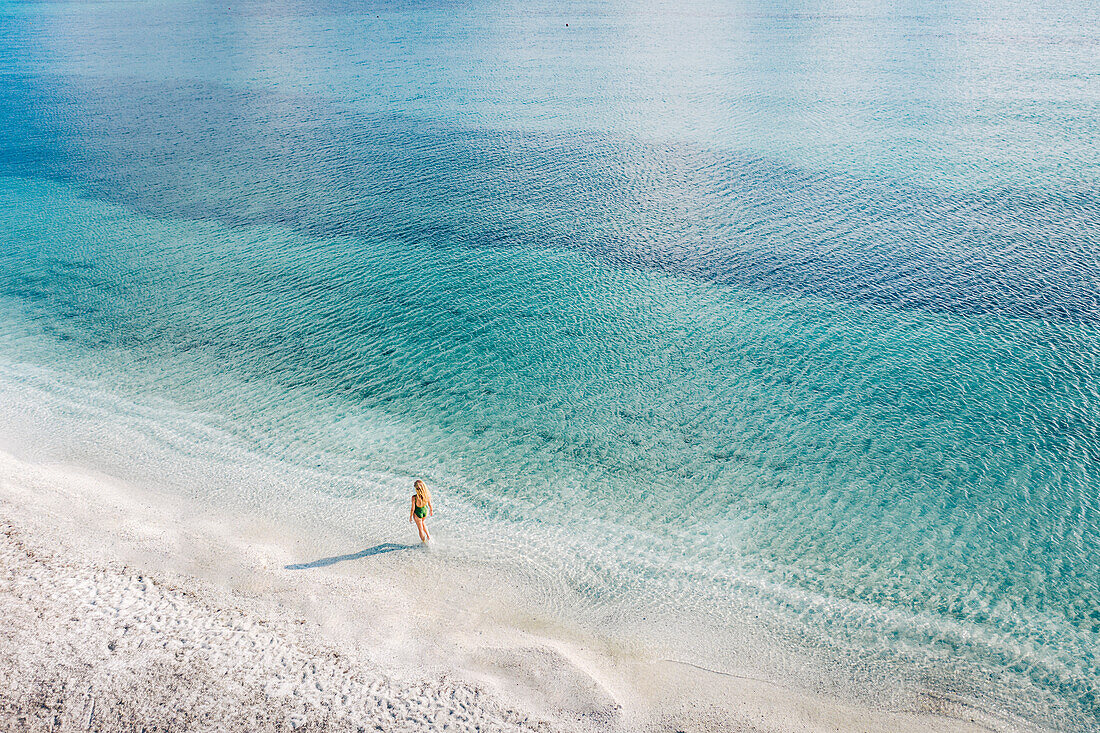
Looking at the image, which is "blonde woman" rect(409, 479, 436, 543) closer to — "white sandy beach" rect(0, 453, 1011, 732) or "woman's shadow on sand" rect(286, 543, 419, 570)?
"woman's shadow on sand" rect(286, 543, 419, 570)

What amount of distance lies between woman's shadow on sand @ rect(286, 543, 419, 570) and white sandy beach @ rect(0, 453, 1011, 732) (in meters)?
0.12

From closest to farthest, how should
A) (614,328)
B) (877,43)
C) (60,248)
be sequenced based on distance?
1. (614,328)
2. (60,248)
3. (877,43)

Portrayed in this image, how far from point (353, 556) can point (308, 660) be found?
8.83ft

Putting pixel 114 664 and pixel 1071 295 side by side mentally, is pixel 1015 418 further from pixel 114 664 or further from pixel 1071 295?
pixel 114 664

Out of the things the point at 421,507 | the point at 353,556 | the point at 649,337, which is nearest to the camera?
the point at 421,507

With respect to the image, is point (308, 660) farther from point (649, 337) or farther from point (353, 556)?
point (649, 337)

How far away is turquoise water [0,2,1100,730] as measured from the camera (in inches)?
496

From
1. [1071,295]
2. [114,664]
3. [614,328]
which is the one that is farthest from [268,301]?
[1071,295]

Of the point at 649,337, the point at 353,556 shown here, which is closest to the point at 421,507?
the point at 353,556

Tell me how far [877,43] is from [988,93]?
61.8ft

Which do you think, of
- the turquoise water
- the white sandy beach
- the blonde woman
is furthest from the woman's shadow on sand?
the turquoise water

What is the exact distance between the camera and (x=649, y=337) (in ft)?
65.7

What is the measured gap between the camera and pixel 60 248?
26.5 metres

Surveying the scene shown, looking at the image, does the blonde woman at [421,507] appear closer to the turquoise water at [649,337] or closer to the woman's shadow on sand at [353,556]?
the woman's shadow on sand at [353,556]
